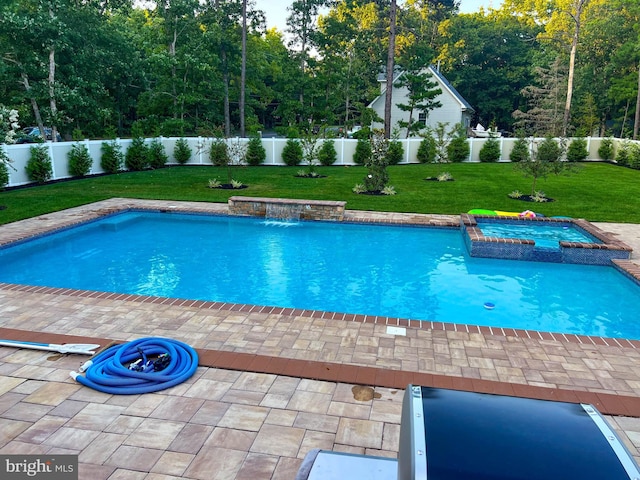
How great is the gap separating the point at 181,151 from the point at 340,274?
15.2 metres

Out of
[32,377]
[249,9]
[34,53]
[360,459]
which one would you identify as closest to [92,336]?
[32,377]

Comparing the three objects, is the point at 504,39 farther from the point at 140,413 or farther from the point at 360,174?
the point at 140,413

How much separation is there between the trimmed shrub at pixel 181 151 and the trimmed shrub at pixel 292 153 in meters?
4.39

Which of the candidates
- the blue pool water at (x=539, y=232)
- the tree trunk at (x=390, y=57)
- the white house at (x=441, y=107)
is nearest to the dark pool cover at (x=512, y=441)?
the blue pool water at (x=539, y=232)

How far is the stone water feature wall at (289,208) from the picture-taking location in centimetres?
1191

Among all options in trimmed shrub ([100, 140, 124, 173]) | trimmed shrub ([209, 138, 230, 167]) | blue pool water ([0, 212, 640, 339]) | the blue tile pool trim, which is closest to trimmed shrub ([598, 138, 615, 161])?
the blue tile pool trim

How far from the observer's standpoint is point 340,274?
861 centimetres

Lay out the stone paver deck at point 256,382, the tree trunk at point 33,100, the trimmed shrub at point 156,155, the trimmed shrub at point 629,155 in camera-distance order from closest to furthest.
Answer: the stone paver deck at point 256,382 → the tree trunk at point 33,100 → the trimmed shrub at point 156,155 → the trimmed shrub at point 629,155

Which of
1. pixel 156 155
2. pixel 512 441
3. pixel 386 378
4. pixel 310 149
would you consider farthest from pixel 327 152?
pixel 512 441

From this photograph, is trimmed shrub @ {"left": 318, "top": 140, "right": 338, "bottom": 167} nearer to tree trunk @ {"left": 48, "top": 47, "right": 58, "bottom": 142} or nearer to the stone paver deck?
tree trunk @ {"left": 48, "top": 47, "right": 58, "bottom": 142}

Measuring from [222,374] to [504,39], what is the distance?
144ft

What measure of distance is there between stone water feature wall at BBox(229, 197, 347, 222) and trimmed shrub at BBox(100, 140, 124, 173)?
851cm

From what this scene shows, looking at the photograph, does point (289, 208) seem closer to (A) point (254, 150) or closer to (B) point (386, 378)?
(B) point (386, 378)

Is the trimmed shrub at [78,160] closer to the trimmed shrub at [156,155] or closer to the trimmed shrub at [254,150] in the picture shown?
the trimmed shrub at [156,155]
